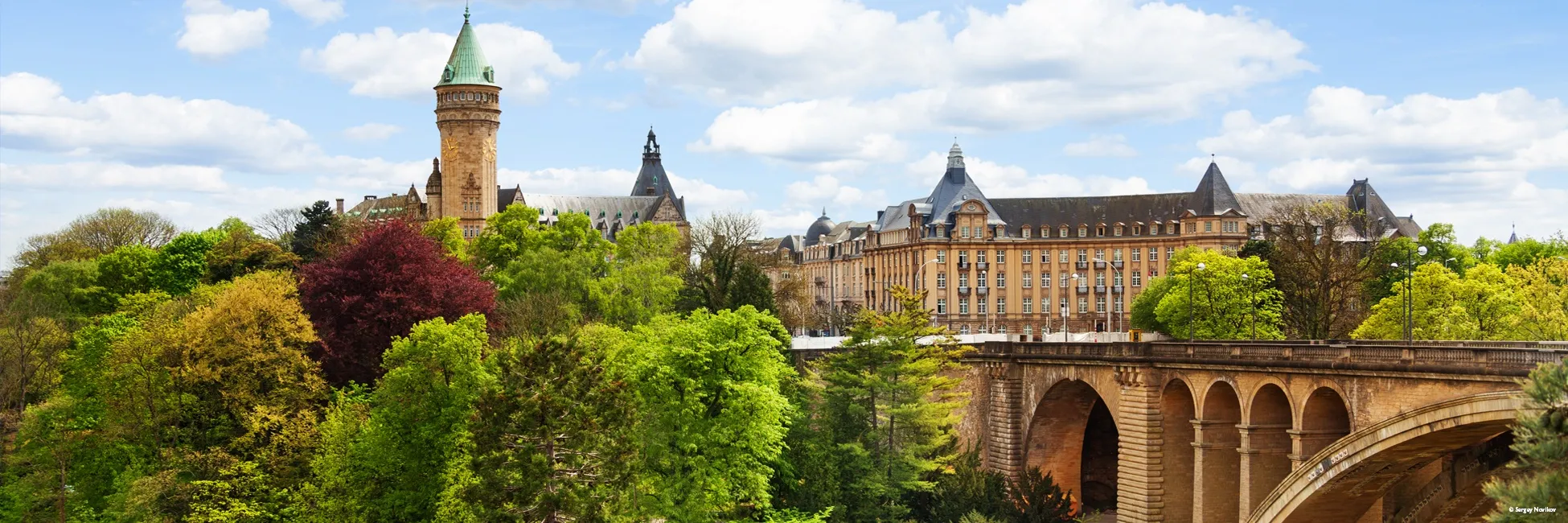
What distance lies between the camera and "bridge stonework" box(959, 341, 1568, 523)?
3709 centimetres

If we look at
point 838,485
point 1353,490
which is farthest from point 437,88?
point 1353,490

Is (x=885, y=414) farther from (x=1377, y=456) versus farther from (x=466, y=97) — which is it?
(x=466, y=97)

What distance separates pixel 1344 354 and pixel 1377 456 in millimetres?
2744

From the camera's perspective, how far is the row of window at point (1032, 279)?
415 ft

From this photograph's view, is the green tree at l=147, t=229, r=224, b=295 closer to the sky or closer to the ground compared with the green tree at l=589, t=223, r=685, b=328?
closer to the sky

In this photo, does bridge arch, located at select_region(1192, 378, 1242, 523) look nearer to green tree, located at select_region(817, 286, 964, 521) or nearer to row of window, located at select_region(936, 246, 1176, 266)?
green tree, located at select_region(817, 286, 964, 521)

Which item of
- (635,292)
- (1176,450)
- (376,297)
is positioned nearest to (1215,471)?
(1176,450)

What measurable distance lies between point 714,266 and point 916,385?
18953 millimetres

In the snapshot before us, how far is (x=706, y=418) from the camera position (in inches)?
1929

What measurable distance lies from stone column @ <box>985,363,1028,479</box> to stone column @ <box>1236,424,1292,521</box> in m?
16.2

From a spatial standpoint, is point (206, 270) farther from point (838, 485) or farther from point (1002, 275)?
point (1002, 275)

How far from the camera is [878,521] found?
2080 inches

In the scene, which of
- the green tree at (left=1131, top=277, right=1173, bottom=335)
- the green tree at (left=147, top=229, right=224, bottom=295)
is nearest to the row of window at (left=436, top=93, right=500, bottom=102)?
the green tree at (left=147, top=229, right=224, bottom=295)

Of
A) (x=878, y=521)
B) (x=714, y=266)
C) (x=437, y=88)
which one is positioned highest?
(x=437, y=88)
